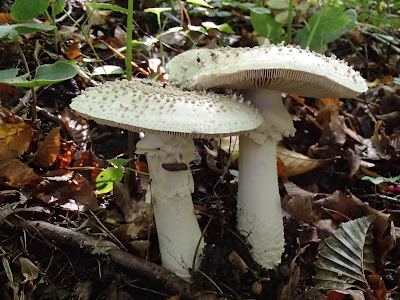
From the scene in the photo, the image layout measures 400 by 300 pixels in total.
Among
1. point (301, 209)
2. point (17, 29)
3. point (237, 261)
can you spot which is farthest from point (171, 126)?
point (301, 209)

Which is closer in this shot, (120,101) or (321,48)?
(120,101)

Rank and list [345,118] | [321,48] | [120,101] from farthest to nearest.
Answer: [345,118] → [321,48] → [120,101]

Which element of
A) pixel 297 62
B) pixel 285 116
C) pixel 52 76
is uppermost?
pixel 297 62

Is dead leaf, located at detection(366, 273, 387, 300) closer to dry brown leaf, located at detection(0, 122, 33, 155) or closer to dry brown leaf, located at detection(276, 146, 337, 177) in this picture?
dry brown leaf, located at detection(276, 146, 337, 177)

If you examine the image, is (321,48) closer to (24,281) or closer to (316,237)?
(316,237)

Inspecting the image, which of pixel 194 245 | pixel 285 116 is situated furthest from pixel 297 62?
pixel 194 245

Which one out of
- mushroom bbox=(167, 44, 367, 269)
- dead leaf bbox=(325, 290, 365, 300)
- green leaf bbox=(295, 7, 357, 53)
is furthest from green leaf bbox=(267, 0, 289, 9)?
dead leaf bbox=(325, 290, 365, 300)
